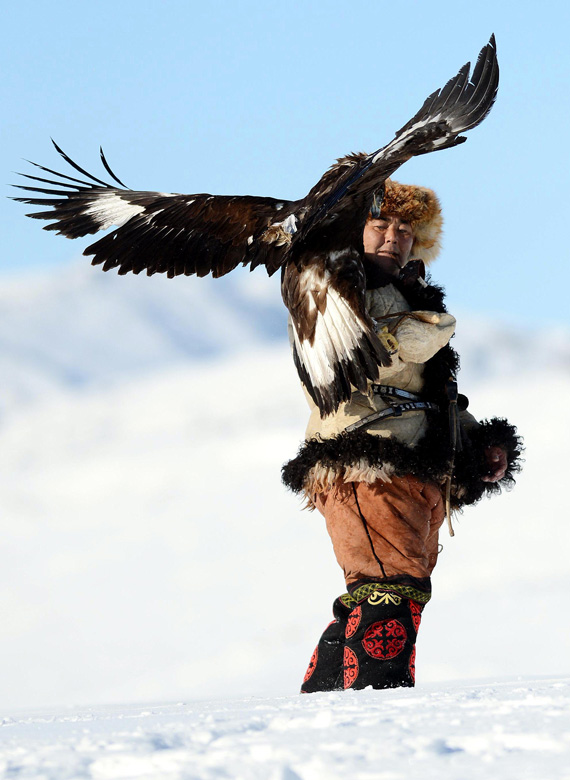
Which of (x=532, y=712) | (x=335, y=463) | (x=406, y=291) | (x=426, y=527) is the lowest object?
(x=532, y=712)

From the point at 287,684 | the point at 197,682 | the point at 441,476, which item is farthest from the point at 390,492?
the point at 197,682

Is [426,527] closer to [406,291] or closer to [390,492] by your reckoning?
[390,492]

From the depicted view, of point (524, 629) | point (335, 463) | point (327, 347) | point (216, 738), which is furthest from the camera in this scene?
point (524, 629)

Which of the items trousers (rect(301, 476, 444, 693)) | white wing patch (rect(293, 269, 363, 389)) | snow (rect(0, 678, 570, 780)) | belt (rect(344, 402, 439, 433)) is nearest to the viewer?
snow (rect(0, 678, 570, 780))

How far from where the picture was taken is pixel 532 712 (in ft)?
4.96

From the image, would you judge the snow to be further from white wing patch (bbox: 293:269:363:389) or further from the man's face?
the man's face

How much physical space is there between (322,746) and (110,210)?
222 cm

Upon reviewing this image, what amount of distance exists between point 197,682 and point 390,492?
309 centimetres

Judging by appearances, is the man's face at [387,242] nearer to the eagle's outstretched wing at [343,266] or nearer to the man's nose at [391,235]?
the man's nose at [391,235]

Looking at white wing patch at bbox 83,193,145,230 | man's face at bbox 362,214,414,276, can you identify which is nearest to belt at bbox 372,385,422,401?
man's face at bbox 362,214,414,276

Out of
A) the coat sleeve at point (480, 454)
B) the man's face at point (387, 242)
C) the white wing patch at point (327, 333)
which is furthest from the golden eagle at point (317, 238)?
the coat sleeve at point (480, 454)

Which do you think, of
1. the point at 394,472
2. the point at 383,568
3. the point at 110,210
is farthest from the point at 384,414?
the point at 110,210

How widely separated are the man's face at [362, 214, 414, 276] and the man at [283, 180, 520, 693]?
2 cm

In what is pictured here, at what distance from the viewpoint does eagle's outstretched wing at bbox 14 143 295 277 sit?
2854 millimetres
